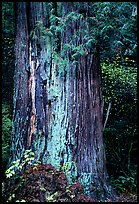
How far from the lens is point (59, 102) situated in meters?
4.07

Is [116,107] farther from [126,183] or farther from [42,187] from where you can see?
[42,187]

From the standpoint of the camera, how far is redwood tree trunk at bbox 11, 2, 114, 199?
3988mm

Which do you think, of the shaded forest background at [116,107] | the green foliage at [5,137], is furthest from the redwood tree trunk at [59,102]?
the shaded forest background at [116,107]

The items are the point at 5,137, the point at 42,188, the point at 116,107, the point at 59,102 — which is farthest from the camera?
the point at 116,107

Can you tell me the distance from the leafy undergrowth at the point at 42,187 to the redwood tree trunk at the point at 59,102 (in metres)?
0.15

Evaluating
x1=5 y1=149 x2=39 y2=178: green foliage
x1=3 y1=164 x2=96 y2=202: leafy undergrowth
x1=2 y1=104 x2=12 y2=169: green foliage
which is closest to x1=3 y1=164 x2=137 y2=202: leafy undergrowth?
x1=3 y1=164 x2=96 y2=202: leafy undergrowth

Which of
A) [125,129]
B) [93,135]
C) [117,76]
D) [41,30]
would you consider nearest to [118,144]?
[125,129]

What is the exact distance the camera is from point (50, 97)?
408 centimetres

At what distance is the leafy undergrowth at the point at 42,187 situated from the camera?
3.55 m

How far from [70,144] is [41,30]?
184cm

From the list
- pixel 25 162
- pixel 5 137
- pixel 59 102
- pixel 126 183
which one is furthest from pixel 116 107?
pixel 25 162

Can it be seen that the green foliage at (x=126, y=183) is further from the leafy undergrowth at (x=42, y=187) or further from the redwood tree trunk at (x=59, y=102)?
the leafy undergrowth at (x=42, y=187)

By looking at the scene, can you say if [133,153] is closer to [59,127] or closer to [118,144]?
[118,144]

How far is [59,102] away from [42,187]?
1267 mm
